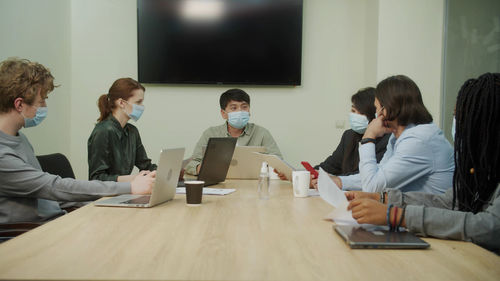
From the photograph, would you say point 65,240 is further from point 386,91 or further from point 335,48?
point 335,48

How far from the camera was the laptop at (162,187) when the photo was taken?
1.60 m

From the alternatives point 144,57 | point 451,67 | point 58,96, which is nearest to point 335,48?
point 451,67

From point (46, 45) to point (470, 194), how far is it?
3.36m

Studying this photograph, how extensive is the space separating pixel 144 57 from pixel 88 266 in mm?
3310

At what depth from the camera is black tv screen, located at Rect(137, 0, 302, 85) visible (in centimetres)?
400

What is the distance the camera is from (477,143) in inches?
53.3

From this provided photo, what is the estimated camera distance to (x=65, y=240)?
112 cm

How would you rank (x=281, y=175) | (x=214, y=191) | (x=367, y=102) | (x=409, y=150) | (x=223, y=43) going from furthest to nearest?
(x=223, y=43), (x=367, y=102), (x=281, y=175), (x=214, y=191), (x=409, y=150)

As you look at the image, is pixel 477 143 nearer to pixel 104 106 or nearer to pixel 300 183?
pixel 300 183

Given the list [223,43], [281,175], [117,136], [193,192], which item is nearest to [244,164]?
[281,175]

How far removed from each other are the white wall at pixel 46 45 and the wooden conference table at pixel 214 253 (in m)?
2.16

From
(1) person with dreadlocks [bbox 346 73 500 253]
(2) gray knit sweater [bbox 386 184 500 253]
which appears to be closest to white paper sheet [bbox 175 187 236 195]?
(1) person with dreadlocks [bbox 346 73 500 253]

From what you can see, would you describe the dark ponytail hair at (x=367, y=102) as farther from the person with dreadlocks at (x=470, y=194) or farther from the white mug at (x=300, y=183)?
the person with dreadlocks at (x=470, y=194)

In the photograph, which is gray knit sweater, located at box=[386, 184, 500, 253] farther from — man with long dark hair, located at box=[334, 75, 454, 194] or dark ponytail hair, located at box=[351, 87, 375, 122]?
dark ponytail hair, located at box=[351, 87, 375, 122]
